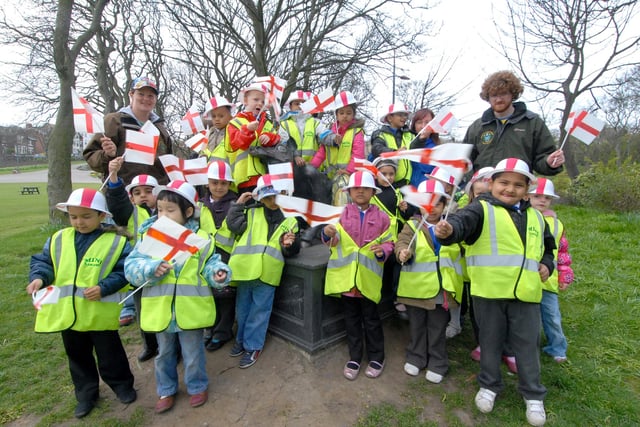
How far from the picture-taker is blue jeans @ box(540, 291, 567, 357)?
10.9 feet

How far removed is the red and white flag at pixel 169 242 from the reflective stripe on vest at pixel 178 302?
0.48 feet

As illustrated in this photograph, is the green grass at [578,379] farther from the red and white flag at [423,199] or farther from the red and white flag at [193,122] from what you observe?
the red and white flag at [193,122]

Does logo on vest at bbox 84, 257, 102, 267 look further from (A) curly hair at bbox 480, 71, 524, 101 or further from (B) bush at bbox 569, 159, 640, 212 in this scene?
(B) bush at bbox 569, 159, 640, 212

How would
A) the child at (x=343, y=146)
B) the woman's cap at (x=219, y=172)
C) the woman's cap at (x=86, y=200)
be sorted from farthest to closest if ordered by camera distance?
1. the child at (x=343, y=146)
2. the woman's cap at (x=219, y=172)
3. the woman's cap at (x=86, y=200)

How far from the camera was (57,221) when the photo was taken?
9.34 metres

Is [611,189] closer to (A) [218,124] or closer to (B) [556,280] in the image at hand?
(B) [556,280]

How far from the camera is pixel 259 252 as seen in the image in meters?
3.28

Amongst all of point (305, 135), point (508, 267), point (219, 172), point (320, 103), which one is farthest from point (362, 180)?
point (320, 103)

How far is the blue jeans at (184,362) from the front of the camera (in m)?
2.73

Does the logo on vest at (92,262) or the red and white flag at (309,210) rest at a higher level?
the red and white flag at (309,210)

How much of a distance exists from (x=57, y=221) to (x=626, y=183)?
15.2 metres

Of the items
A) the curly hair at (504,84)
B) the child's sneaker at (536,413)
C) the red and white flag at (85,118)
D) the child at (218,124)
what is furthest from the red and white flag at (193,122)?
the child's sneaker at (536,413)

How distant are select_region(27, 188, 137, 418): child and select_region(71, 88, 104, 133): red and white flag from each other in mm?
985

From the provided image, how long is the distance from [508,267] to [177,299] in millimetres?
2395
